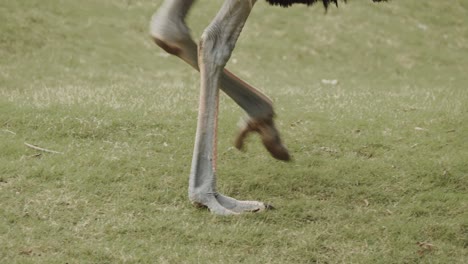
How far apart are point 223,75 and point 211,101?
387 millimetres

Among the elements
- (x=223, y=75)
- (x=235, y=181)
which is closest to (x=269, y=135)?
(x=223, y=75)

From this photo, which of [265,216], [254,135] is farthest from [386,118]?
[265,216]

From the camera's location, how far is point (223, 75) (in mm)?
5434

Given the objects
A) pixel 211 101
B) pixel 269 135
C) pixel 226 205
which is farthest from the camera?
pixel 269 135

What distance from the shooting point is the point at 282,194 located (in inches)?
231

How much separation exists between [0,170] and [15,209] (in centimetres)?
73

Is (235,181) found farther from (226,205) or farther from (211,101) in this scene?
(211,101)

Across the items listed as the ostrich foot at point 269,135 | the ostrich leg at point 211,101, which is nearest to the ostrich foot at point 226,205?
the ostrich leg at point 211,101

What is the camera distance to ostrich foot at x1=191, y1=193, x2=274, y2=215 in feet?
17.1

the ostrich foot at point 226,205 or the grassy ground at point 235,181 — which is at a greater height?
the ostrich foot at point 226,205

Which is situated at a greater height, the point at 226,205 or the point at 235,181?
the point at 226,205

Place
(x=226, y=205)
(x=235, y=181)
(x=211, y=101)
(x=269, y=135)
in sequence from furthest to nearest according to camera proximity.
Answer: (x=235, y=181) < (x=269, y=135) < (x=226, y=205) < (x=211, y=101)

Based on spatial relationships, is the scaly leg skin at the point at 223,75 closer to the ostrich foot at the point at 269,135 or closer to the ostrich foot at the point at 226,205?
the ostrich foot at the point at 269,135

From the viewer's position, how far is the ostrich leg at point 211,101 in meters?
5.09
